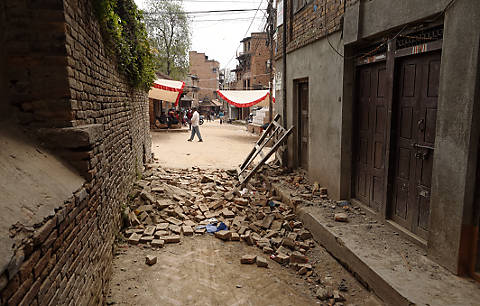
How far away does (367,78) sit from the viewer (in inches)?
191

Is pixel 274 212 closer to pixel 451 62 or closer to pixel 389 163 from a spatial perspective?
pixel 389 163

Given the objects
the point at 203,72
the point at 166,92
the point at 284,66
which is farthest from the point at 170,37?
the point at 203,72

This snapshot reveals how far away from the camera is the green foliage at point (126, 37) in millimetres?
3912

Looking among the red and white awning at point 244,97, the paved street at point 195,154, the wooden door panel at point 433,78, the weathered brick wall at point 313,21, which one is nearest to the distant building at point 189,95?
the red and white awning at point 244,97

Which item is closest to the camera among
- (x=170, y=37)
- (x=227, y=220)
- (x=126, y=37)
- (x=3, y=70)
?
(x=3, y=70)

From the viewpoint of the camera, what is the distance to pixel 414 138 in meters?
3.84

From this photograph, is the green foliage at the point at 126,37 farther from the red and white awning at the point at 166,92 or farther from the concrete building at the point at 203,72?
the concrete building at the point at 203,72

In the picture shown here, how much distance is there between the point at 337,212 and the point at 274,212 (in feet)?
4.26

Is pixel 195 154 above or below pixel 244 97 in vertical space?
below

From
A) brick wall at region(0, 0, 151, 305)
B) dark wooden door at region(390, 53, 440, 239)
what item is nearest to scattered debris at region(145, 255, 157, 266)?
brick wall at region(0, 0, 151, 305)

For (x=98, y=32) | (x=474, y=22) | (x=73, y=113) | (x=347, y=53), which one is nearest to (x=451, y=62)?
(x=474, y=22)

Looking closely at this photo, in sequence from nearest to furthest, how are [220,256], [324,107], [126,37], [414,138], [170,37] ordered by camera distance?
1. [414,138]
2. [220,256]
3. [126,37]
4. [324,107]
5. [170,37]

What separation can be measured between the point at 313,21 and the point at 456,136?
13.9ft

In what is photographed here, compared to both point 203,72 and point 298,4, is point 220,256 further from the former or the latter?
point 203,72
